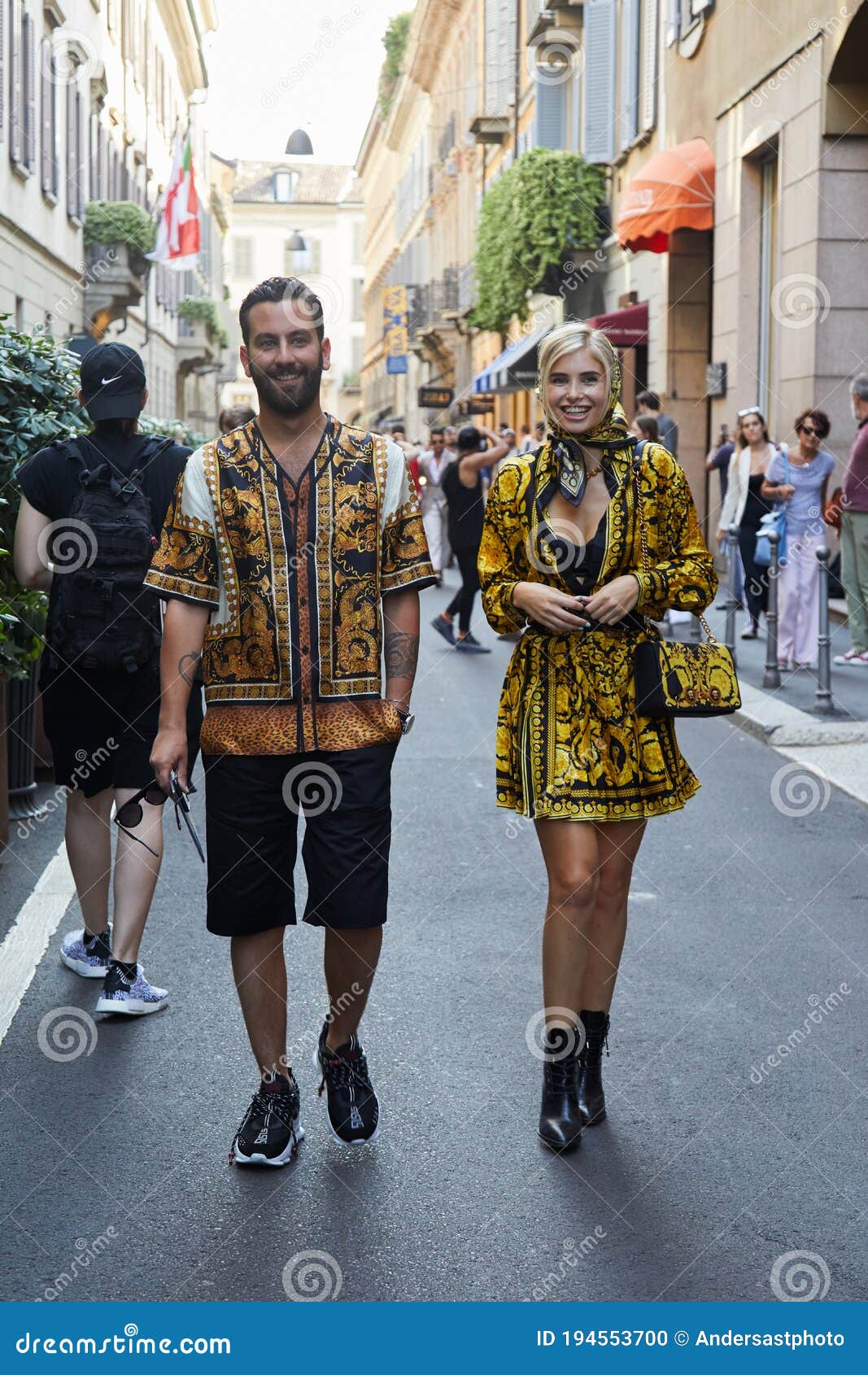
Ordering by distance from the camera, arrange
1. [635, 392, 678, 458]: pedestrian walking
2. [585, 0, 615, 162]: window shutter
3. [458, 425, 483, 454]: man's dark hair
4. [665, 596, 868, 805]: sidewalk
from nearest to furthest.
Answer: [665, 596, 868, 805]: sidewalk → [458, 425, 483, 454]: man's dark hair → [635, 392, 678, 458]: pedestrian walking → [585, 0, 615, 162]: window shutter

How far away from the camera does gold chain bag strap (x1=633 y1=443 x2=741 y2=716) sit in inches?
165

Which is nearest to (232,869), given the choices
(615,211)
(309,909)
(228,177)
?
(309,909)

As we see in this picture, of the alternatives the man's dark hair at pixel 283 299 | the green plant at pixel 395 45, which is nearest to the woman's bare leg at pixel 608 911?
the man's dark hair at pixel 283 299

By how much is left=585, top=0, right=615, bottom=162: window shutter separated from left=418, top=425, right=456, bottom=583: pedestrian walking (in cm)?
591

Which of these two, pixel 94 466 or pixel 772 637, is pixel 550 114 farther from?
pixel 94 466

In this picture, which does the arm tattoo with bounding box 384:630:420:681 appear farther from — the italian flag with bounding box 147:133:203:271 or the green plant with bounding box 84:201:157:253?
the green plant with bounding box 84:201:157:253

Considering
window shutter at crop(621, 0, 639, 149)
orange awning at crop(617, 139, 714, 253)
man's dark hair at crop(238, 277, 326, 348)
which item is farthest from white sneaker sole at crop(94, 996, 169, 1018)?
window shutter at crop(621, 0, 639, 149)

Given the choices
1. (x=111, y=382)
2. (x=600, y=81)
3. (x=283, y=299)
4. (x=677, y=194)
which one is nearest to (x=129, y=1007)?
(x=111, y=382)

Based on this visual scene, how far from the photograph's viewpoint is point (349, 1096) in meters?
4.21

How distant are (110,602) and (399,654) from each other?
1.49 m

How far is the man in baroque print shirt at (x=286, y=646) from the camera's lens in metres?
3.90

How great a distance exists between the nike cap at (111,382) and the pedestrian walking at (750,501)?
9.55 meters

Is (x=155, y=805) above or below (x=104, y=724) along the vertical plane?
below

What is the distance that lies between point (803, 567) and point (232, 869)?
31.9ft
